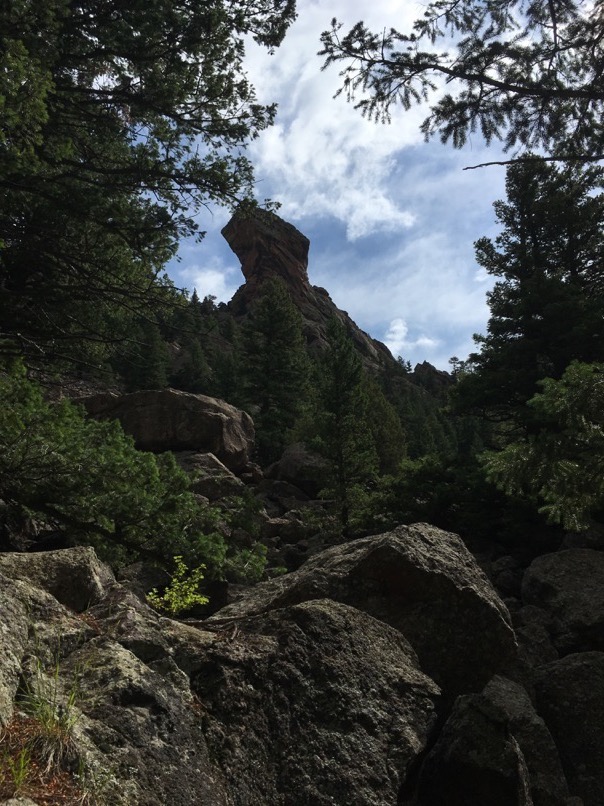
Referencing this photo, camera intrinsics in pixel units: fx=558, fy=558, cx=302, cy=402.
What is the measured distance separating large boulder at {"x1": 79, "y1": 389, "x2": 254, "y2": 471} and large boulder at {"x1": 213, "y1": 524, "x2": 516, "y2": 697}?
23.8 m

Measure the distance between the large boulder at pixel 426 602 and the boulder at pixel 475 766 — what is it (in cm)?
120

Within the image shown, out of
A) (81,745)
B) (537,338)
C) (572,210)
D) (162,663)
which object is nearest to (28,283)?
(162,663)

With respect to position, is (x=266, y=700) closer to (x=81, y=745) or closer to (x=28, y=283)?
(x=81, y=745)

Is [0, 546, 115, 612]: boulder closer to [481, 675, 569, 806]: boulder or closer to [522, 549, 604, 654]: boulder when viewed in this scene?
[481, 675, 569, 806]: boulder

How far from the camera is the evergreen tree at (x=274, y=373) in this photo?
39.8 m

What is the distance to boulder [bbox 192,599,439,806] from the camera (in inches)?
140

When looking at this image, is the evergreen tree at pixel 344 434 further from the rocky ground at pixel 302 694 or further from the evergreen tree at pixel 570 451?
the rocky ground at pixel 302 694

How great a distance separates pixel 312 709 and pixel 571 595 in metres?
8.50

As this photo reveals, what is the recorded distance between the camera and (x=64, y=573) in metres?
5.20

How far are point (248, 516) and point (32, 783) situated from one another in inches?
351

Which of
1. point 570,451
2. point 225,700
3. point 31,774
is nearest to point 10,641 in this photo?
point 31,774

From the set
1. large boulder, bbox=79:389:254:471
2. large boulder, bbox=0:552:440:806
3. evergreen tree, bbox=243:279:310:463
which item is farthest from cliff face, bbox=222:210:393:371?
large boulder, bbox=0:552:440:806

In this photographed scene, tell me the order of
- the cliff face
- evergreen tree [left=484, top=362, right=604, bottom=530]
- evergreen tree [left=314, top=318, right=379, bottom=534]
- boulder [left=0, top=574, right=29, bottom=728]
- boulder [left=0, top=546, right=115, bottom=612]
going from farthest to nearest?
the cliff face
evergreen tree [left=314, top=318, right=379, bottom=534]
evergreen tree [left=484, top=362, right=604, bottom=530]
boulder [left=0, top=546, right=115, bottom=612]
boulder [left=0, top=574, right=29, bottom=728]

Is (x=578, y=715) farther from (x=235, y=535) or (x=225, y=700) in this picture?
(x=235, y=535)
